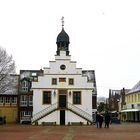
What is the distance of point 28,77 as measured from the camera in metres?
70.6

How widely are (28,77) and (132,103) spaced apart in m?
25.0

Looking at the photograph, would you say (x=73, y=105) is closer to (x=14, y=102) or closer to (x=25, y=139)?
(x=14, y=102)

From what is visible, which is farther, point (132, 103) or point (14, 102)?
point (132, 103)

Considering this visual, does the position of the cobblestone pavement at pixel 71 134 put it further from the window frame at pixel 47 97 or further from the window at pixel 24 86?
the window at pixel 24 86

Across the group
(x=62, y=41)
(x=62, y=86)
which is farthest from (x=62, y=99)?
(x=62, y=41)

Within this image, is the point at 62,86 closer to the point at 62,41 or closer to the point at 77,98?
the point at 77,98

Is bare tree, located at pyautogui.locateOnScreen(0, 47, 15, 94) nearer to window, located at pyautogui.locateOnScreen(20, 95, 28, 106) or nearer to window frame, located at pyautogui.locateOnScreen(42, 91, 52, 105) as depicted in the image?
window frame, located at pyautogui.locateOnScreen(42, 91, 52, 105)

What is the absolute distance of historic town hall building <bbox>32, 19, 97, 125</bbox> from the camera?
5944cm

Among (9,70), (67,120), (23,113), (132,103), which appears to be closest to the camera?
(9,70)

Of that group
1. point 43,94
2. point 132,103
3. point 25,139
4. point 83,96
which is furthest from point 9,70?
point 132,103

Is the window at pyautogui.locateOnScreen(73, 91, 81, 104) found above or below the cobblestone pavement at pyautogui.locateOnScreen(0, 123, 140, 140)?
above

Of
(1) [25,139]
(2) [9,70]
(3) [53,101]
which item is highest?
(2) [9,70]

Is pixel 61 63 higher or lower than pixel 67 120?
higher

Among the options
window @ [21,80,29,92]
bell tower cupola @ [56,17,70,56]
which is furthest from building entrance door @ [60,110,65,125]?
window @ [21,80,29,92]
